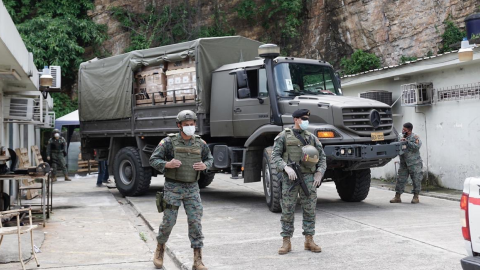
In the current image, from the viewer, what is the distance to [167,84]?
12117 mm

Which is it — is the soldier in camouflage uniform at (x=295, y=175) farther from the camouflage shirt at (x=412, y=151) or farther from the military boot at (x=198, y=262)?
the camouflage shirt at (x=412, y=151)

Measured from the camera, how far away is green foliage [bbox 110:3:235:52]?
2820cm

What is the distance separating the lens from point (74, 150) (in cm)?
2267

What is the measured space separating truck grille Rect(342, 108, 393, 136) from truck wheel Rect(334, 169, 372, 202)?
1044mm

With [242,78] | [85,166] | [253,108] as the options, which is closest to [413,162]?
[253,108]

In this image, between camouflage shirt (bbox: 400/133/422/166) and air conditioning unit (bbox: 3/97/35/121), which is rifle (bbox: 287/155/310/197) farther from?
air conditioning unit (bbox: 3/97/35/121)

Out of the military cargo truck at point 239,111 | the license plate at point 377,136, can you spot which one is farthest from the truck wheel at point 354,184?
the license plate at point 377,136

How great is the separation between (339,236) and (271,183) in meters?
2.28

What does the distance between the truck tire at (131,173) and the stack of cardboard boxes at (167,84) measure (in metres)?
1.24

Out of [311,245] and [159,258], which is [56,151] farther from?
[311,245]

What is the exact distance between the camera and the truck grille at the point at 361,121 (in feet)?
30.5

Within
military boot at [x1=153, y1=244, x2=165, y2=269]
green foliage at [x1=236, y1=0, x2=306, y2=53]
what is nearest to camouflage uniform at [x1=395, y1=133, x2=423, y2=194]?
military boot at [x1=153, y1=244, x2=165, y2=269]

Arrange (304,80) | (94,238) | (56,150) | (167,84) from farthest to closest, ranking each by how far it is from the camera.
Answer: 1. (56,150)
2. (167,84)
3. (304,80)
4. (94,238)

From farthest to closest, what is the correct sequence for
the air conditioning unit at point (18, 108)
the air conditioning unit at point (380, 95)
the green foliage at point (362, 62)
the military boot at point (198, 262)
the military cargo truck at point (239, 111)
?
the green foliage at point (362, 62)
the air conditioning unit at point (380, 95)
the air conditioning unit at point (18, 108)
the military cargo truck at point (239, 111)
the military boot at point (198, 262)
